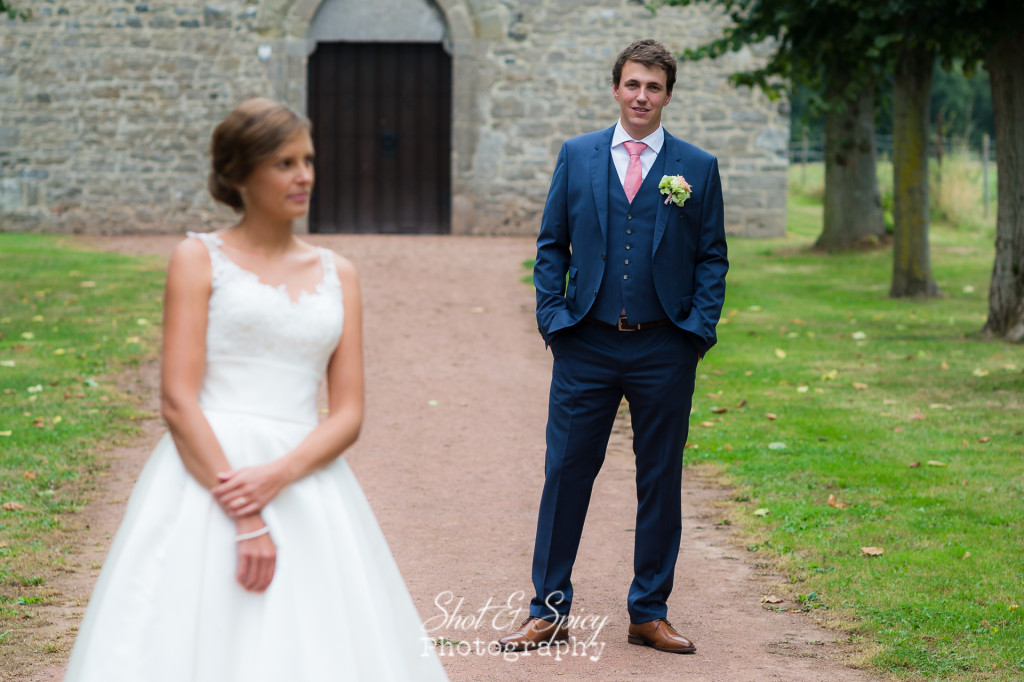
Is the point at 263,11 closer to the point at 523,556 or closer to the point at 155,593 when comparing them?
the point at 523,556

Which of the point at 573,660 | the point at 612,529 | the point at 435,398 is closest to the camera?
the point at 573,660

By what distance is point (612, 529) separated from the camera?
5887 mm

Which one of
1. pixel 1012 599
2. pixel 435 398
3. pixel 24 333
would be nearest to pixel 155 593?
pixel 1012 599

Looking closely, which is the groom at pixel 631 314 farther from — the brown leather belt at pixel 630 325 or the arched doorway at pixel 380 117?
the arched doorway at pixel 380 117

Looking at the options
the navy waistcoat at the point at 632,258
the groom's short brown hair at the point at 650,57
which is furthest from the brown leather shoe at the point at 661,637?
the groom's short brown hair at the point at 650,57

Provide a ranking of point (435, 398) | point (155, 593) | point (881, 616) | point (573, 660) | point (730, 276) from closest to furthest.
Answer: point (155, 593), point (573, 660), point (881, 616), point (435, 398), point (730, 276)

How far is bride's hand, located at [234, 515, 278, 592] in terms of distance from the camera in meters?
2.48

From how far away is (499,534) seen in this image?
5.75 meters

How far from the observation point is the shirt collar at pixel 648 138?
418 centimetres

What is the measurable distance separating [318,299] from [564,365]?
169 cm

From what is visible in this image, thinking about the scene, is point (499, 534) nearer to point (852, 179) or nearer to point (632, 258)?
point (632, 258)

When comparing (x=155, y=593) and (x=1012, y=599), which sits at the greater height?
(x=155, y=593)

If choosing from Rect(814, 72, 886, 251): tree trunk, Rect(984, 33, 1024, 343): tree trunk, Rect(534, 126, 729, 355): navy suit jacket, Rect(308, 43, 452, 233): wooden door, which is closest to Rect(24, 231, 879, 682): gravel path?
Rect(534, 126, 729, 355): navy suit jacket

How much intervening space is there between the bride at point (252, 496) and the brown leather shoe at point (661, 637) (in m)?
1.73
